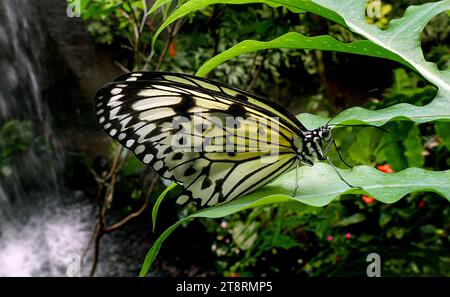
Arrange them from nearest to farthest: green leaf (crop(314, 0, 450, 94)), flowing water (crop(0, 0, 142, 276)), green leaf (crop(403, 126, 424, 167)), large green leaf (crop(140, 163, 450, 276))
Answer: large green leaf (crop(140, 163, 450, 276))
green leaf (crop(314, 0, 450, 94))
green leaf (crop(403, 126, 424, 167))
flowing water (crop(0, 0, 142, 276))

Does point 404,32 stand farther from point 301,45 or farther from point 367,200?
point 367,200

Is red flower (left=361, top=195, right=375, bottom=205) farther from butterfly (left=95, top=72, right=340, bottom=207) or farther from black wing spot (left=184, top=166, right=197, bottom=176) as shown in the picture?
black wing spot (left=184, top=166, right=197, bottom=176)

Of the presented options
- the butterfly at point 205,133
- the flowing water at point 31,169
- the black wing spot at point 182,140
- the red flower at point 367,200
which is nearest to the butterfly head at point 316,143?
the butterfly at point 205,133

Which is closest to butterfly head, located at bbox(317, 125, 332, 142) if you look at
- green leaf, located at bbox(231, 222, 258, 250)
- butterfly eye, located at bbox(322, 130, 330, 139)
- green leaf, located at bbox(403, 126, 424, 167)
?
butterfly eye, located at bbox(322, 130, 330, 139)

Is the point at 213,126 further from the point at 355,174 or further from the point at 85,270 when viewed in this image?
the point at 85,270

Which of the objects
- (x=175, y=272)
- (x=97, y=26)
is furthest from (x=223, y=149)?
(x=97, y=26)

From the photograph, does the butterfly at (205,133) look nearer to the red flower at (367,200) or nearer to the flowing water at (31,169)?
the red flower at (367,200)

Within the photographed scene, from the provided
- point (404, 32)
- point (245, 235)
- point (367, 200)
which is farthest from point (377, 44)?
point (245, 235)
